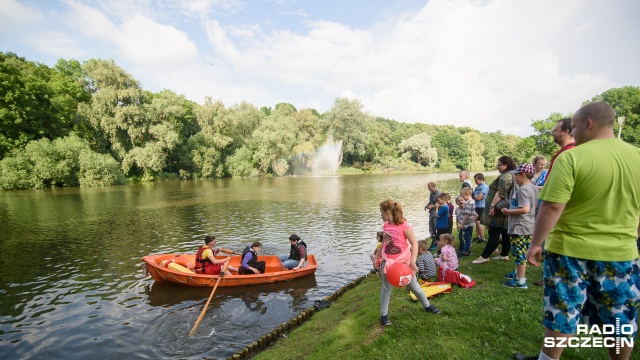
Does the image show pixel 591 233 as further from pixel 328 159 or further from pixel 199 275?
pixel 328 159

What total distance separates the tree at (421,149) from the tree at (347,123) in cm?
1651

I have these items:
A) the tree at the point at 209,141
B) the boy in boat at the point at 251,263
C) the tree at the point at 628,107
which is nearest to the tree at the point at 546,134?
the tree at the point at 628,107

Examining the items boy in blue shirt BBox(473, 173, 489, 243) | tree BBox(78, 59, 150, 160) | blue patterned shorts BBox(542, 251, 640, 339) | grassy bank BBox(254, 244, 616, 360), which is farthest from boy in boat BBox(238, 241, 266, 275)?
tree BBox(78, 59, 150, 160)

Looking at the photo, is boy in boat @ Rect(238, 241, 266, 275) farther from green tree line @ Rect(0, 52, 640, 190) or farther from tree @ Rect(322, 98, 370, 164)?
tree @ Rect(322, 98, 370, 164)

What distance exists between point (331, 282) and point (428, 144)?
75649mm

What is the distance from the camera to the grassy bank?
4348 mm

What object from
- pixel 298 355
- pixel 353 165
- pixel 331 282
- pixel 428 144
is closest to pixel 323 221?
pixel 331 282

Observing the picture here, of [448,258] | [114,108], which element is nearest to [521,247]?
[448,258]

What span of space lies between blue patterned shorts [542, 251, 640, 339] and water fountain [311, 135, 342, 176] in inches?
2353

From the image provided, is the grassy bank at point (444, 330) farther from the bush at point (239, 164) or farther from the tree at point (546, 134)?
the bush at point (239, 164)

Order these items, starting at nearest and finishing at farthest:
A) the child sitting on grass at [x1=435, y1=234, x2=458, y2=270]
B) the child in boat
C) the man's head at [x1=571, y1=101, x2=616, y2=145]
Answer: the man's head at [x1=571, y1=101, x2=616, y2=145] < the child in boat < the child sitting on grass at [x1=435, y1=234, x2=458, y2=270]

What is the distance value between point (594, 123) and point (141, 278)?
12872 millimetres

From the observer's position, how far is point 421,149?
260ft

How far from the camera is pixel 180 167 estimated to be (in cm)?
5759
